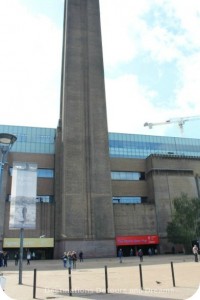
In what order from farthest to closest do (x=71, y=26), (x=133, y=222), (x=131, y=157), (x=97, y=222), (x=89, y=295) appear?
(x=131, y=157) → (x=71, y=26) → (x=133, y=222) → (x=97, y=222) → (x=89, y=295)

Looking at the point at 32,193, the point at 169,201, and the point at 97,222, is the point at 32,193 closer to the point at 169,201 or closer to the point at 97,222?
the point at 97,222

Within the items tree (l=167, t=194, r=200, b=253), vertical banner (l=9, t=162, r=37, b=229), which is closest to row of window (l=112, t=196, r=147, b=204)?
tree (l=167, t=194, r=200, b=253)

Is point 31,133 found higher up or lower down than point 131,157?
higher up

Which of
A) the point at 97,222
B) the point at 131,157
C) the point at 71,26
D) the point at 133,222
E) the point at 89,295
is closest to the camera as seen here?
the point at 89,295

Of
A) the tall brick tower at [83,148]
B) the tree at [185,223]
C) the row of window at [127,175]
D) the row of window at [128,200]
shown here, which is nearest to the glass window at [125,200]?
the row of window at [128,200]

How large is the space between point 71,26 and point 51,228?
3611 centimetres

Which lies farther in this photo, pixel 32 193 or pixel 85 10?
pixel 85 10

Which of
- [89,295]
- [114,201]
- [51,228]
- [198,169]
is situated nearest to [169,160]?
[198,169]

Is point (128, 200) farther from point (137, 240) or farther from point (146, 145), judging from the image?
point (146, 145)

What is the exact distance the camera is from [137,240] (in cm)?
4975

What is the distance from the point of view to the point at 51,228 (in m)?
48.5

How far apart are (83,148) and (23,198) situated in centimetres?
3336

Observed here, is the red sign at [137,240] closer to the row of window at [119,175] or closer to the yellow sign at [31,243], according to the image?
the yellow sign at [31,243]

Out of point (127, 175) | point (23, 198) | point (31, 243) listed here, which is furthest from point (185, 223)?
point (23, 198)
